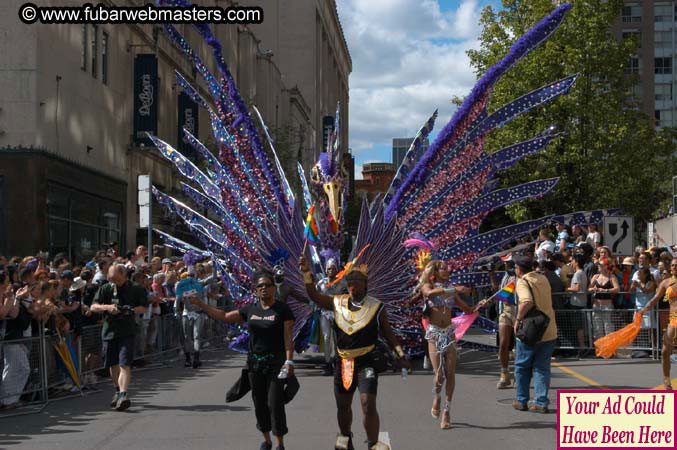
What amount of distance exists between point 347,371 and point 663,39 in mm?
93979

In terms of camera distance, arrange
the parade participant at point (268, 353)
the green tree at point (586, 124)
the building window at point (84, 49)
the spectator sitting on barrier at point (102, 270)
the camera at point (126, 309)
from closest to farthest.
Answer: the parade participant at point (268, 353), the camera at point (126, 309), the spectator sitting on barrier at point (102, 270), the building window at point (84, 49), the green tree at point (586, 124)

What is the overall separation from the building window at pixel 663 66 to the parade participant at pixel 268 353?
92.7 m

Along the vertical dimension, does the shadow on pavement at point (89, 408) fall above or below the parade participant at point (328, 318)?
below

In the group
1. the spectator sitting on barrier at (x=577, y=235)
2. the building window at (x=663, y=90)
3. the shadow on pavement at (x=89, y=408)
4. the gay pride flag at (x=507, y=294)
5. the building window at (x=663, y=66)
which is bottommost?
the shadow on pavement at (x=89, y=408)

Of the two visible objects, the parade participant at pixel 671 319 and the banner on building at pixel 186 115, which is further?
the banner on building at pixel 186 115

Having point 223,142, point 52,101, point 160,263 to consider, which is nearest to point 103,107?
point 52,101

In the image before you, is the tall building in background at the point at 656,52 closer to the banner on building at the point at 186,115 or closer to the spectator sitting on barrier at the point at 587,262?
the banner on building at the point at 186,115

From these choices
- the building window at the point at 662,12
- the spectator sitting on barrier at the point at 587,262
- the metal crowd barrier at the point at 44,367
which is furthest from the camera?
the building window at the point at 662,12

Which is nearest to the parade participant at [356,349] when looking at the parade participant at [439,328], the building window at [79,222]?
the parade participant at [439,328]

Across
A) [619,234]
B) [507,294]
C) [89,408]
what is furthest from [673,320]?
[619,234]

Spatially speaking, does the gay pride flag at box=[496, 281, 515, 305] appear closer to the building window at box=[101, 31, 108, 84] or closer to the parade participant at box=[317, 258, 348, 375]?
the parade participant at box=[317, 258, 348, 375]

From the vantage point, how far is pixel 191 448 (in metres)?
9.12

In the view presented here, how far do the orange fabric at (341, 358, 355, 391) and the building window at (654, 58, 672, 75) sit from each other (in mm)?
93150

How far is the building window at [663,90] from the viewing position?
9456 cm
